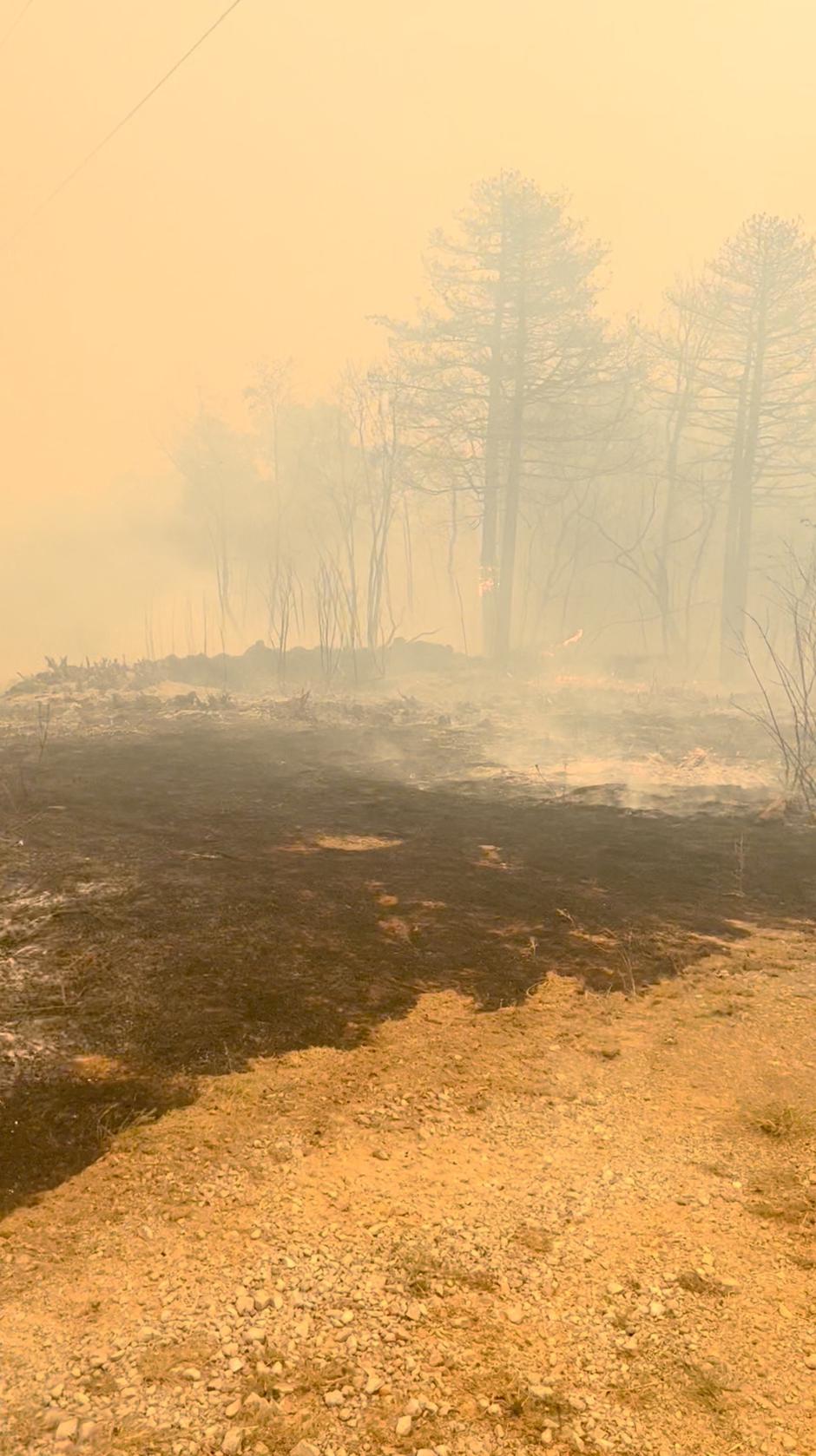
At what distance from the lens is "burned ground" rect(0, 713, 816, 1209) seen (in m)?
4.82

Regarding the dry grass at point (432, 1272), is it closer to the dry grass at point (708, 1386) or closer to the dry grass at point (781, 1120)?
the dry grass at point (708, 1386)

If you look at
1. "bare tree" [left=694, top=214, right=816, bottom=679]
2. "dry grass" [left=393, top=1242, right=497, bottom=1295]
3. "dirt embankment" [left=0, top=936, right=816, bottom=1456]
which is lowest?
"dry grass" [left=393, top=1242, right=497, bottom=1295]

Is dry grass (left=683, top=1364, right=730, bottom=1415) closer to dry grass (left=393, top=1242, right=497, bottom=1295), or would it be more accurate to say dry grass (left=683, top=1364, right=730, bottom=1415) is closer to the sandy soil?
the sandy soil

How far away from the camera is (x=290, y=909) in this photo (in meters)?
7.04

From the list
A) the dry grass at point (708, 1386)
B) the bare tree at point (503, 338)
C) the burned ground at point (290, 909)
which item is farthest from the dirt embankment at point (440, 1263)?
the bare tree at point (503, 338)

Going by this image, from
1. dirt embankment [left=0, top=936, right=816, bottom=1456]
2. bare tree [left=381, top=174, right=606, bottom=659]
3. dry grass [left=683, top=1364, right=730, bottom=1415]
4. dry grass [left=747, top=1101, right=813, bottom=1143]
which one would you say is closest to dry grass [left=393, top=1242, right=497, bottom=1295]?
dirt embankment [left=0, top=936, right=816, bottom=1456]

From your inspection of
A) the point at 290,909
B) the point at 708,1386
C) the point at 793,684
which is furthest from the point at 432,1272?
the point at 793,684

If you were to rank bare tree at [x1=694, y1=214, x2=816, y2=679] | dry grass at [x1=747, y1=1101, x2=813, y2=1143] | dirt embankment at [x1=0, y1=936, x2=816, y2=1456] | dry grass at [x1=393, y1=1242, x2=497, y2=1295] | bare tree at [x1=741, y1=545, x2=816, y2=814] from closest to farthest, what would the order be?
dirt embankment at [x1=0, y1=936, x2=816, y2=1456], dry grass at [x1=393, y1=1242, x2=497, y2=1295], dry grass at [x1=747, y1=1101, x2=813, y2=1143], bare tree at [x1=741, y1=545, x2=816, y2=814], bare tree at [x1=694, y1=214, x2=816, y2=679]

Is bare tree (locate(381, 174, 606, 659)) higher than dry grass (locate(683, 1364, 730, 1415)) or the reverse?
higher

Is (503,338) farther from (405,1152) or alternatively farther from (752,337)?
(405,1152)

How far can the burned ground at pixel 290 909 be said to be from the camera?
482 cm

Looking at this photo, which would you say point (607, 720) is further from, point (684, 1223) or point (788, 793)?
point (684, 1223)

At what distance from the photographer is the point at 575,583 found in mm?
36750

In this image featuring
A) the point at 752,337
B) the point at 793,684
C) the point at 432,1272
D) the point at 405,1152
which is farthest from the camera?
the point at 752,337
